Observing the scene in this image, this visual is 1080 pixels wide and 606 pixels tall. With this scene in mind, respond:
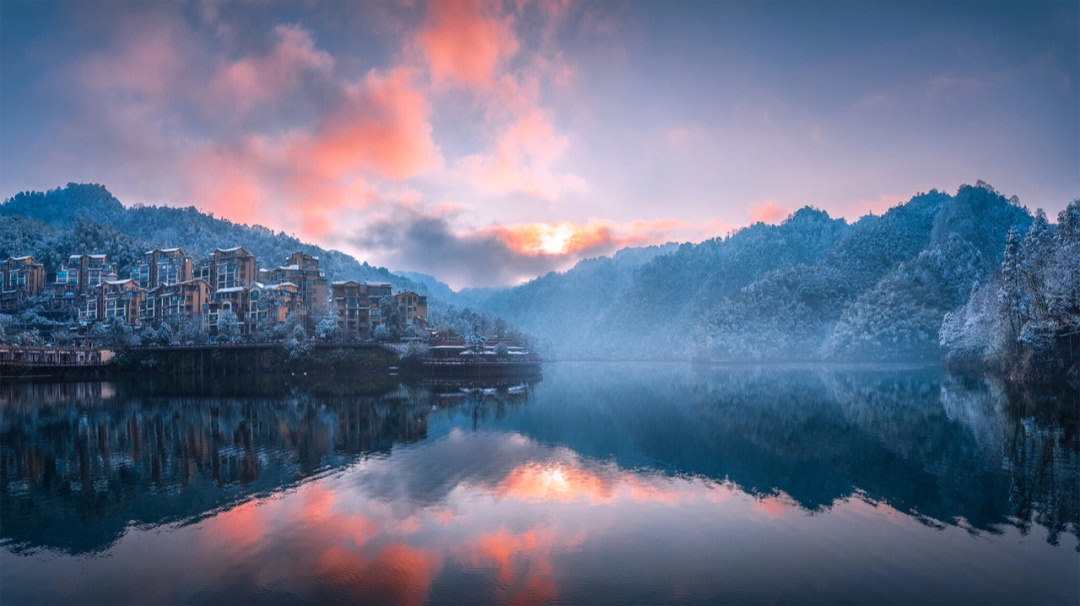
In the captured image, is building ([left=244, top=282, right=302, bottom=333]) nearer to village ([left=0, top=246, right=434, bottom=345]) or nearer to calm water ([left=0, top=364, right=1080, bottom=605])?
village ([left=0, top=246, right=434, bottom=345])

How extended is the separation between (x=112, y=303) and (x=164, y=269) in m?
15.1

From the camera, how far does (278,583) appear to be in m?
13.9

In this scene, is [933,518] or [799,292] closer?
[933,518]

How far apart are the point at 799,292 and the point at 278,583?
19416 centimetres

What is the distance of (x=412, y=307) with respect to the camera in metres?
125

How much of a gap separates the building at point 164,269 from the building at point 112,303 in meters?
8.77

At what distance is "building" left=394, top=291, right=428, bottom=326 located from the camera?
118100 mm

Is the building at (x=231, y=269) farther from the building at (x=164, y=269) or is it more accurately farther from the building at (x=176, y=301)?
the building at (x=176, y=301)

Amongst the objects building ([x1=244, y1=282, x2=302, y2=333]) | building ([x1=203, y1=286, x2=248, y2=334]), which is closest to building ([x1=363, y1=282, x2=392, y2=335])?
building ([x1=244, y1=282, x2=302, y2=333])

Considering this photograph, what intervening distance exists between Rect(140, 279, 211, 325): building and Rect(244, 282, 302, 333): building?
35.2 feet

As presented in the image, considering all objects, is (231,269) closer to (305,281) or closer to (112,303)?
(305,281)

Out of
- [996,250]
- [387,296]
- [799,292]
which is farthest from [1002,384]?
[996,250]

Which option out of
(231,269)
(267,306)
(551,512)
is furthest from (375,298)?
(551,512)

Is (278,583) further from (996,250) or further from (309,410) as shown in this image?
(996,250)
